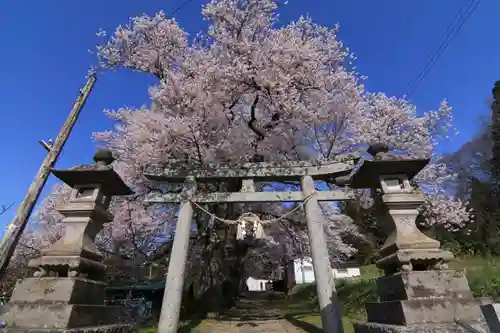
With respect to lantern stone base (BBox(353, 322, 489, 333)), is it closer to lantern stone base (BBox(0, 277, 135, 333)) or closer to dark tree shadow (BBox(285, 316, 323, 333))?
dark tree shadow (BBox(285, 316, 323, 333))

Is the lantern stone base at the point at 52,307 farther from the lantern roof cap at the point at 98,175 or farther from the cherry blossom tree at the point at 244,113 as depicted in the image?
the cherry blossom tree at the point at 244,113

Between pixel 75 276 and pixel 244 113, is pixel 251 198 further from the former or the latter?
pixel 244 113

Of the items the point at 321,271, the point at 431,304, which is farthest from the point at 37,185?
the point at 431,304

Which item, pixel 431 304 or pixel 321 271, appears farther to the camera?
pixel 321 271

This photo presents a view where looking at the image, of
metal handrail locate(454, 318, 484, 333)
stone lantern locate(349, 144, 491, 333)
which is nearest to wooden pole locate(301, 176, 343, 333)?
stone lantern locate(349, 144, 491, 333)

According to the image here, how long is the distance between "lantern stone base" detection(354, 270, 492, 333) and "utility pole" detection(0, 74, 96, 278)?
28.2 feet

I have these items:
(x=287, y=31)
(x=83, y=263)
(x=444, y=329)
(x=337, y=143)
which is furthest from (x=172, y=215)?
(x=444, y=329)

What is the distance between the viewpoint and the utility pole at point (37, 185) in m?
8.66

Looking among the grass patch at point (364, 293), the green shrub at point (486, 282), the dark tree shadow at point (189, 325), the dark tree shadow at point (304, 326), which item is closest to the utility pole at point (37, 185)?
the grass patch at point (364, 293)

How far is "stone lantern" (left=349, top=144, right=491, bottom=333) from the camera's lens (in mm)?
5137

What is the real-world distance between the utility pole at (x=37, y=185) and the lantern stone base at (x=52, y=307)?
3204mm

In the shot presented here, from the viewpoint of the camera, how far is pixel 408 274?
17.9 ft

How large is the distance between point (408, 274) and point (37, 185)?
414 inches

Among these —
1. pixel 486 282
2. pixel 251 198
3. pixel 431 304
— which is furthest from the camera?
pixel 486 282
